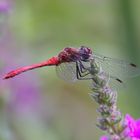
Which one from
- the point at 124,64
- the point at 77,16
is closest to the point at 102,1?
the point at 77,16

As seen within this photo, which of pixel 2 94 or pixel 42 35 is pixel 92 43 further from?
pixel 2 94

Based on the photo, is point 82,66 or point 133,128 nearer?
point 133,128

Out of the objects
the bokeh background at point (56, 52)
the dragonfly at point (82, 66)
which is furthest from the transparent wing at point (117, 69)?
the bokeh background at point (56, 52)

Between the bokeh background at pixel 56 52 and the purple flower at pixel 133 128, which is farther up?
the purple flower at pixel 133 128

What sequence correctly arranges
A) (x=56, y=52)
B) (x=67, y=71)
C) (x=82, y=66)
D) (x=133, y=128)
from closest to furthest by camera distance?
(x=133, y=128) < (x=82, y=66) < (x=67, y=71) < (x=56, y=52)

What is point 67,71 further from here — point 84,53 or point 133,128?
point 133,128

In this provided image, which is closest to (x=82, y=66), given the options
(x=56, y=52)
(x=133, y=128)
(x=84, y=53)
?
(x=84, y=53)

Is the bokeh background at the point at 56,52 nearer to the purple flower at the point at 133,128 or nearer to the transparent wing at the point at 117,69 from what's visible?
the transparent wing at the point at 117,69
